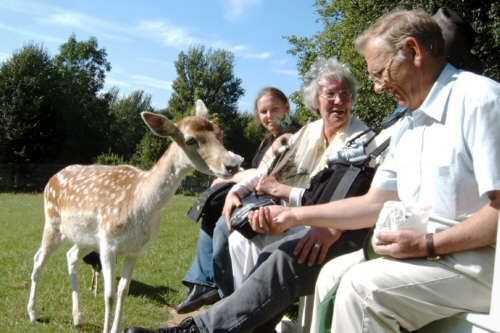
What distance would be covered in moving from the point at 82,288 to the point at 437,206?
4600mm

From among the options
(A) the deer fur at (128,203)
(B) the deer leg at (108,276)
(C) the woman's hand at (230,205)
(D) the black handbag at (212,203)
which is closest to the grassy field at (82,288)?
(A) the deer fur at (128,203)

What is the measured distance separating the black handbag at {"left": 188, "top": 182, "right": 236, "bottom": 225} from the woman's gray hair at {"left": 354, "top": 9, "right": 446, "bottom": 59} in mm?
2228

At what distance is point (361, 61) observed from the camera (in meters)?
13.9

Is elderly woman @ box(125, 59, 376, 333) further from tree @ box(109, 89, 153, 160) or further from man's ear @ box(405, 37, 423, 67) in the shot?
tree @ box(109, 89, 153, 160)

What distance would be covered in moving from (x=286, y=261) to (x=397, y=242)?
78 cm

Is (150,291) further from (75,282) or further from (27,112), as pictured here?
(27,112)

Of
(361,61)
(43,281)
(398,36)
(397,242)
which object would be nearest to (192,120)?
(398,36)

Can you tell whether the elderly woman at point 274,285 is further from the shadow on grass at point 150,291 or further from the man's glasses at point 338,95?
the shadow on grass at point 150,291

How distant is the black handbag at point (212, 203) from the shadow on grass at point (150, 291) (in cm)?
145

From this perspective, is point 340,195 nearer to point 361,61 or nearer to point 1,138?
point 361,61

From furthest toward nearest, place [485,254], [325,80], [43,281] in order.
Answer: [43,281]
[325,80]
[485,254]

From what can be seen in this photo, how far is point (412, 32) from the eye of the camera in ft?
7.18

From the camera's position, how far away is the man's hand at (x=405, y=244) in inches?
74.2

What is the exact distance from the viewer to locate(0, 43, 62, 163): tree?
28656 millimetres
